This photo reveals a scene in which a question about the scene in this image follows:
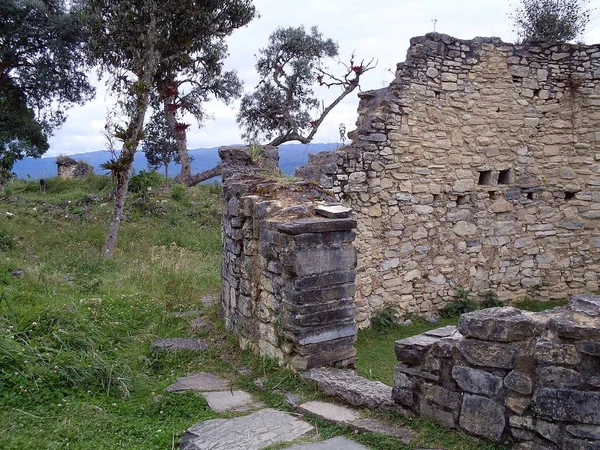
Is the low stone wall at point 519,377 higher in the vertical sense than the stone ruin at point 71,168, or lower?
lower

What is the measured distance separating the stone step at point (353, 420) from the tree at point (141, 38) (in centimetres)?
931

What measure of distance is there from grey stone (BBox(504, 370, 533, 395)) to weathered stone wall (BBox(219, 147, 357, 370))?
1799mm

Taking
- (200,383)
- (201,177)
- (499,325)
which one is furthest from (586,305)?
(201,177)

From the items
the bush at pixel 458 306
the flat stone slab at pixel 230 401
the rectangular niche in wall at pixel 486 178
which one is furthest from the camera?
the rectangular niche in wall at pixel 486 178

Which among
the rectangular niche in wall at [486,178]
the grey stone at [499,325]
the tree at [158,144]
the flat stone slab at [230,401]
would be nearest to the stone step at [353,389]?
the flat stone slab at [230,401]

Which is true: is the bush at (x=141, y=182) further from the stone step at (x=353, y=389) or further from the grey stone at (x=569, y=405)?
the grey stone at (x=569, y=405)

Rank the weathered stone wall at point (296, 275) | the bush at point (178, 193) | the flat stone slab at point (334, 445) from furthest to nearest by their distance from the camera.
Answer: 1. the bush at point (178, 193)
2. the weathered stone wall at point (296, 275)
3. the flat stone slab at point (334, 445)

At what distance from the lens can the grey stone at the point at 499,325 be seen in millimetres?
3277

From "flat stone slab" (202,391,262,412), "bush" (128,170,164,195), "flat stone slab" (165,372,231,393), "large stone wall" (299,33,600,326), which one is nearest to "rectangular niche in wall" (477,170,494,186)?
"large stone wall" (299,33,600,326)

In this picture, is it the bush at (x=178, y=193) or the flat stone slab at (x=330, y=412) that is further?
the bush at (x=178, y=193)

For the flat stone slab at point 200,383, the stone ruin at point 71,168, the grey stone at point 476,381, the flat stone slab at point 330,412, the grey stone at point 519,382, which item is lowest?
the flat stone slab at point 200,383

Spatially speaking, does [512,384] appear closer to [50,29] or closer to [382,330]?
[382,330]

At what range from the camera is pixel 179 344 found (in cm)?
593

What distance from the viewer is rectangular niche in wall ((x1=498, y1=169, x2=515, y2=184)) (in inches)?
392
